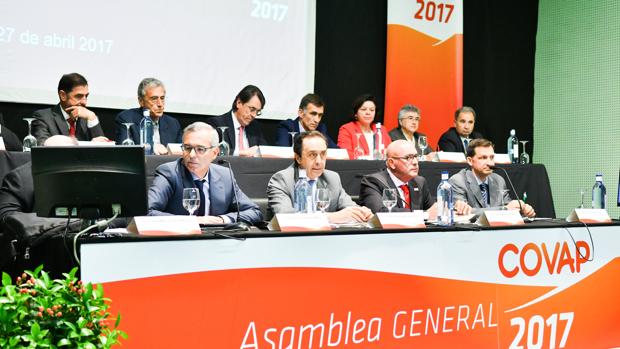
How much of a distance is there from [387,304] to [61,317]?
1434 mm

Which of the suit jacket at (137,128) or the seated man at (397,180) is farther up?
the suit jacket at (137,128)

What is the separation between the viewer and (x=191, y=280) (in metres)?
2.44

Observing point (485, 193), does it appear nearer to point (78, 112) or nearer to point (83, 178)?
point (78, 112)

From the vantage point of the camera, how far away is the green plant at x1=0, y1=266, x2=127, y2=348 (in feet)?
5.09

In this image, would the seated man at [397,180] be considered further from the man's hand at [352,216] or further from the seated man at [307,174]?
the man's hand at [352,216]

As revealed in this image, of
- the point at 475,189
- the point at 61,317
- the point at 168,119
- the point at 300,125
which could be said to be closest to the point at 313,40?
the point at 300,125

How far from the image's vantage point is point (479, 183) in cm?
454

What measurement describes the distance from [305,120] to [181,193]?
198 centimetres

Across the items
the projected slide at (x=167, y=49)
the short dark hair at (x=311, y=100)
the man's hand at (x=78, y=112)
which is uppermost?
the projected slide at (x=167, y=49)

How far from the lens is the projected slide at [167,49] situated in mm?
5219

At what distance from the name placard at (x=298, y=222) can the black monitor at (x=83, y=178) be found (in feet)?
1.79

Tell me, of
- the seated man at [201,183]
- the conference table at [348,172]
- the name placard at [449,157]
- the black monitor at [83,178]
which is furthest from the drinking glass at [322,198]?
the name placard at [449,157]

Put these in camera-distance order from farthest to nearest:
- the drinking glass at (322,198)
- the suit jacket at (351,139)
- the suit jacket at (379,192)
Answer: the suit jacket at (351,139) → the suit jacket at (379,192) → the drinking glass at (322,198)

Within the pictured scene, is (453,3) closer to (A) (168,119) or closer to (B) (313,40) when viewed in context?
(B) (313,40)
